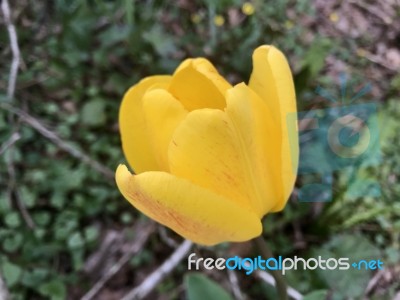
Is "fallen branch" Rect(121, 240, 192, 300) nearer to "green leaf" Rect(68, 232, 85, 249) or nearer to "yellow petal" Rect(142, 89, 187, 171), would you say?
"green leaf" Rect(68, 232, 85, 249)

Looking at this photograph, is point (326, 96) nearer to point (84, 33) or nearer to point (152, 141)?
point (84, 33)

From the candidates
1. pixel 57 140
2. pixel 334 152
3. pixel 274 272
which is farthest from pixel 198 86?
pixel 57 140

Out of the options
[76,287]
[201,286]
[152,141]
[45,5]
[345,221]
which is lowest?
[76,287]

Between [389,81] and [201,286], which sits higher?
[201,286]

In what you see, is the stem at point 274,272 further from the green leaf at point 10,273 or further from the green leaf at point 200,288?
the green leaf at point 10,273

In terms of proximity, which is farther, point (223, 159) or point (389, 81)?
point (389, 81)

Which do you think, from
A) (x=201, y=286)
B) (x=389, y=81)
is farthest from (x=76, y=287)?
(x=389, y=81)
